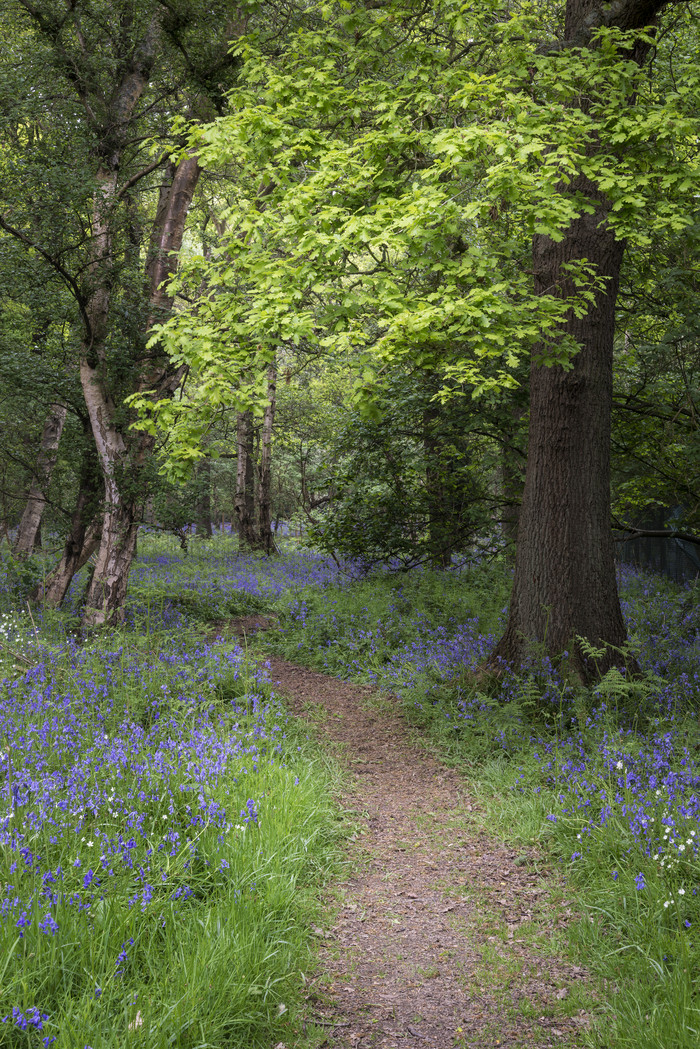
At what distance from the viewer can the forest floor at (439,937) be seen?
135 inches

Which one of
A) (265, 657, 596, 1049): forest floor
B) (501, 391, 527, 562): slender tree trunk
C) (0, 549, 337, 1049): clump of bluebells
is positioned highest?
(501, 391, 527, 562): slender tree trunk

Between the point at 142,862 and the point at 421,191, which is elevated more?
the point at 421,191

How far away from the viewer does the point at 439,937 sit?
13.7 ft

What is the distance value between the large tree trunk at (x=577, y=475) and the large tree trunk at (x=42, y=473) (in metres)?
7.05

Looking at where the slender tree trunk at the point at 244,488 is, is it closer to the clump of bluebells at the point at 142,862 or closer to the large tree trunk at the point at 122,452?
the large tree trunk at the point at 122,452

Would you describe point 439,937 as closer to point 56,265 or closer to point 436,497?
point 56,265

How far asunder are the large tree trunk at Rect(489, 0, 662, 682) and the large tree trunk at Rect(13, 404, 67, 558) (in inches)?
277

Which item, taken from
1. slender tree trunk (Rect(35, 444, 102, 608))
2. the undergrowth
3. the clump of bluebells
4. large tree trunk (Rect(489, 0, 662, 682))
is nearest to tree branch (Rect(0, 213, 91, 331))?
slender tree trunk (Rect(35, 444, 102, 608))

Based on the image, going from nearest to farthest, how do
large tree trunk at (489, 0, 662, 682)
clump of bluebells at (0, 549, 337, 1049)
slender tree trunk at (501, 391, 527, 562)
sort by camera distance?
clump of bluebells at (0, 549, 337, 1049)
large tree trunk at (489, 0, 662, 682)
slender tree trunk at (501, 391, 527, 562)

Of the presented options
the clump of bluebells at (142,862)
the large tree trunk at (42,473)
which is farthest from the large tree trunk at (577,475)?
the large tree trunk at (42,473)

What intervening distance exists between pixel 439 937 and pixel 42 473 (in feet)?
32.0

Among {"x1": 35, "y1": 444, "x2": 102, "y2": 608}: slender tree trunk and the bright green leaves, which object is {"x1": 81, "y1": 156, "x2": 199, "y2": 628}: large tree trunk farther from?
the bright green leaves

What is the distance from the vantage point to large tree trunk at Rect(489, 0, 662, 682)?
7.09 m

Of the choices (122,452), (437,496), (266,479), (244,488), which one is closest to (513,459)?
(437,496)
